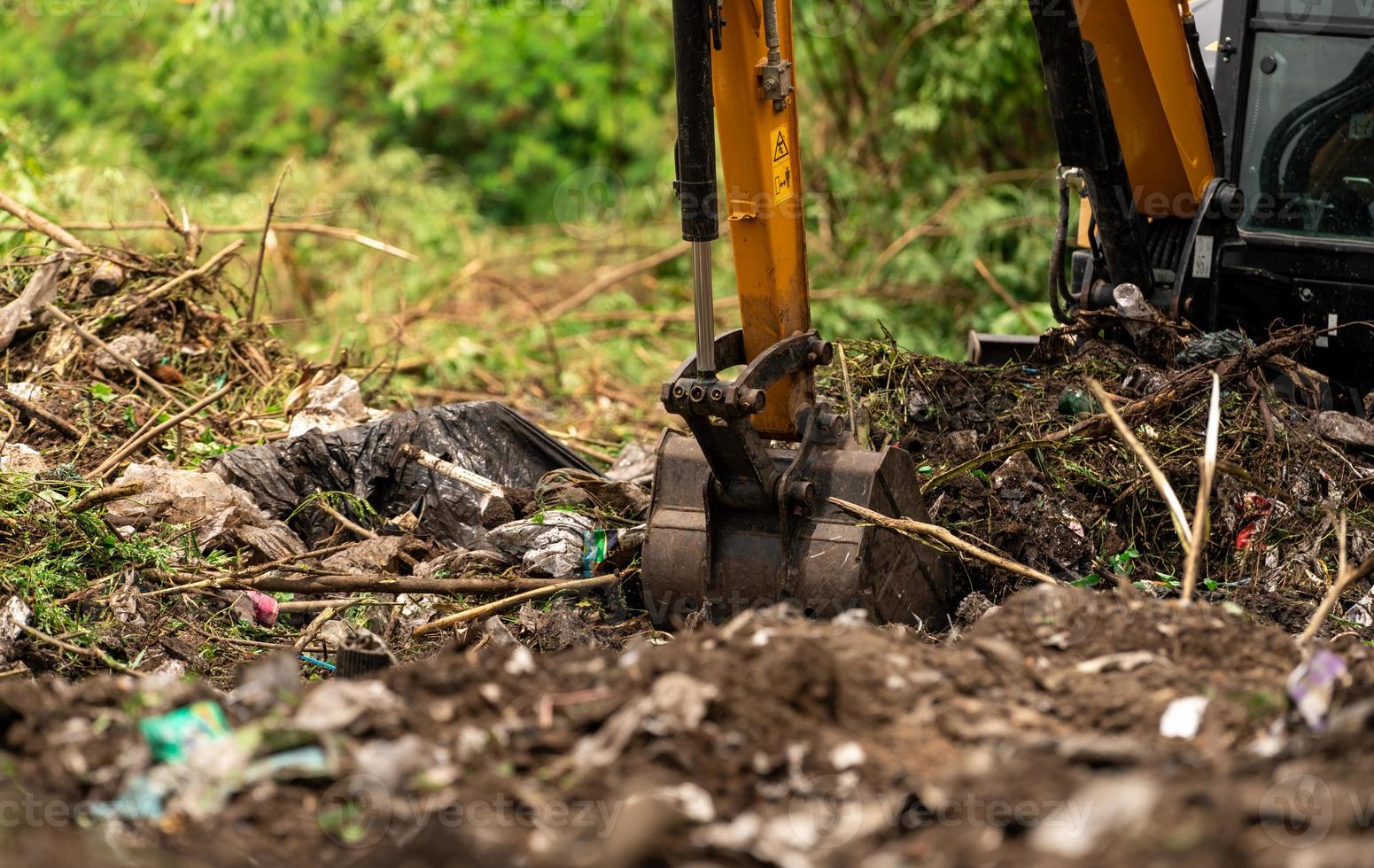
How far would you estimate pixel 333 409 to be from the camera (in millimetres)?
5492

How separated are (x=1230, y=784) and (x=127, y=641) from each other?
3.15m

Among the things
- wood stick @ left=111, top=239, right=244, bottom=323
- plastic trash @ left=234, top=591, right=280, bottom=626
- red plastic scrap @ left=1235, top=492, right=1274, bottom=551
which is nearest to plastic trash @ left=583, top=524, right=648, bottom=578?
plastic trash @ left=234, top=591, right=280, bottom=626

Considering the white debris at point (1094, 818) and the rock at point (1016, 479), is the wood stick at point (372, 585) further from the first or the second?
the white debris at point (1094, 818)

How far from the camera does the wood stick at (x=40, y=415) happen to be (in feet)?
16.5

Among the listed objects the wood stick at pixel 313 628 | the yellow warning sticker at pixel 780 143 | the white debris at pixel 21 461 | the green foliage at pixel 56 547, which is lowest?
the wood stick at pixel 313 628

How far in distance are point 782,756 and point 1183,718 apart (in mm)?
767

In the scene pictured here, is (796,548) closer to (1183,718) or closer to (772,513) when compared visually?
(772,513)

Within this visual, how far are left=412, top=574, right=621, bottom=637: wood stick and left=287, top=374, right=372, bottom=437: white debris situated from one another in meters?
1.55

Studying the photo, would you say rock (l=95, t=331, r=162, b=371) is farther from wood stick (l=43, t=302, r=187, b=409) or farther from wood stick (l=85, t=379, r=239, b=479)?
wood stick (l=85, t=379, r=239, b=479)

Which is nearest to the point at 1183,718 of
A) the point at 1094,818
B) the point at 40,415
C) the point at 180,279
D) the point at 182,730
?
the point at 1094,818

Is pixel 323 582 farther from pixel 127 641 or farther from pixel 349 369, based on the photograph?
pixel 349 369

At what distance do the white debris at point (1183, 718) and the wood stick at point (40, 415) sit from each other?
422 centimetres

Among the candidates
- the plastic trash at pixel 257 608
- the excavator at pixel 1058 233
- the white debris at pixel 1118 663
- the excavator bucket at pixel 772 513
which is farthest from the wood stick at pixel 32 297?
the white debris at pixel 1118 663

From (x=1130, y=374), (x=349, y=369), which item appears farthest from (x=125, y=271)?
(x=1130, y=374)
